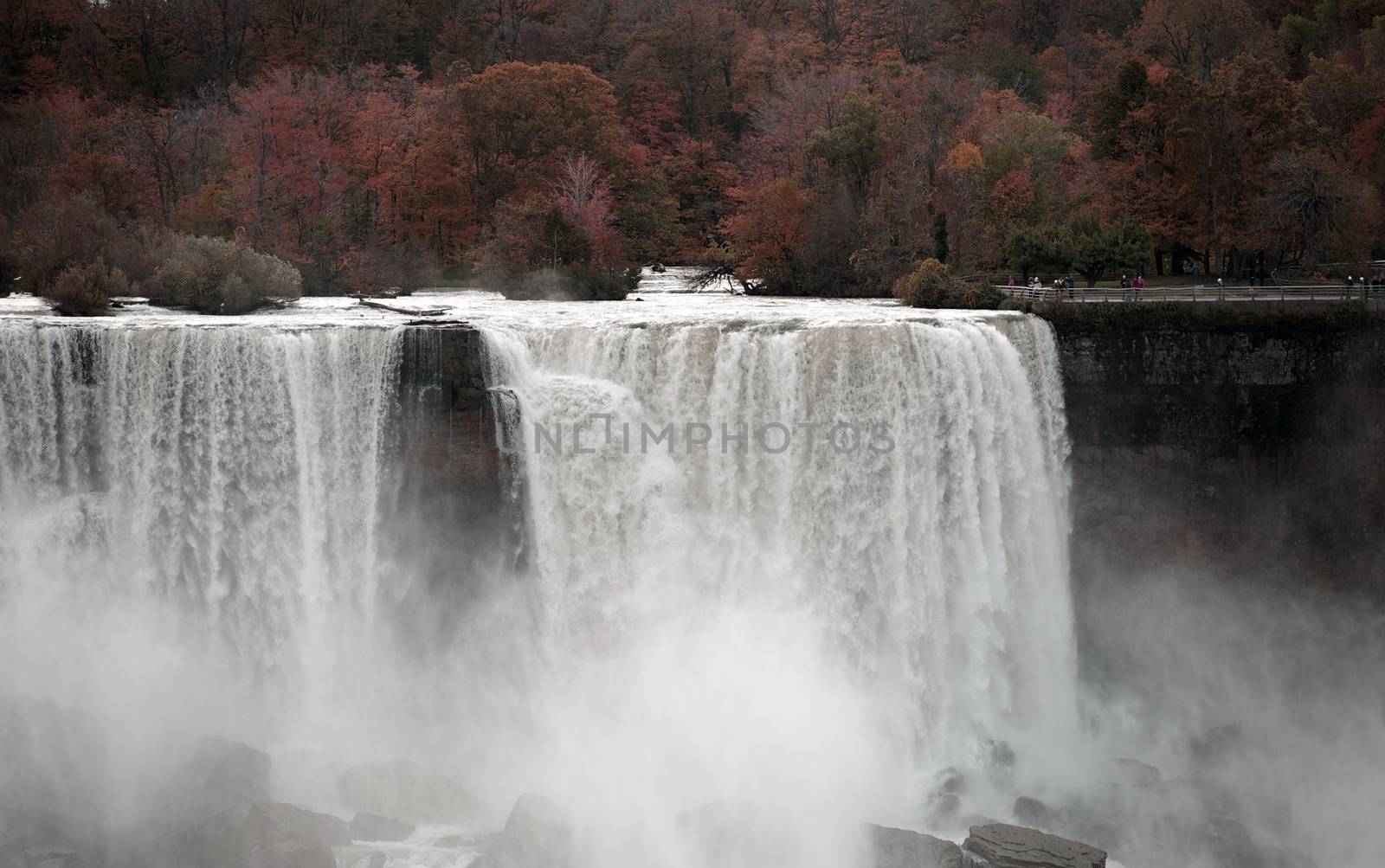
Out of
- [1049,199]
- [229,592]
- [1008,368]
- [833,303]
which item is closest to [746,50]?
[1049,199]

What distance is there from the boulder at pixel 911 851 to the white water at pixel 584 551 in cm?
268

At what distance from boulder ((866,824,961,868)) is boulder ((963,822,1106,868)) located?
0.29m

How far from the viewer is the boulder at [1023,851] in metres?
20.0

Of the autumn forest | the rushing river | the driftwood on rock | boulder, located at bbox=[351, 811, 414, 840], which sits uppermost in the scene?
the autumn forest

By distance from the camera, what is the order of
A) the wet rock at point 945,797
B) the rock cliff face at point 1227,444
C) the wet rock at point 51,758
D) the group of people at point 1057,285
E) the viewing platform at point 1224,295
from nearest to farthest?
the wet rock at point 51,758 < the wet rock at point 945,797 < the rock cliff face at point 1227,444 < the viewing platform at point 1224,295 < the group of people at point 1057,285

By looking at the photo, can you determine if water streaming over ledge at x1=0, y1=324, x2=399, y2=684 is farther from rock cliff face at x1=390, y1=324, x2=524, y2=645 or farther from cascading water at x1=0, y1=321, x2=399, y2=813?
rock cliff face at x1=390, y1=324, x2=524, y2=645

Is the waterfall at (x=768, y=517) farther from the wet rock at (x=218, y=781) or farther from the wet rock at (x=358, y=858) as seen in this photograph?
the wet rock at (x=218, y=781)

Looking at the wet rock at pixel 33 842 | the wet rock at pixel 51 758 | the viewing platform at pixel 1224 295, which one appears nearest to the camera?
the wet rock at pixel 33 842

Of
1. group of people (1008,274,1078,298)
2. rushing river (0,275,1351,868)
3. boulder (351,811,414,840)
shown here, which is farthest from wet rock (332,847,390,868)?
group of people (1008,274,1078,298)

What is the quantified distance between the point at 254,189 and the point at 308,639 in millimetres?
24734

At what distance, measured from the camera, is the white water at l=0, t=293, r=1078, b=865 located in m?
24.0

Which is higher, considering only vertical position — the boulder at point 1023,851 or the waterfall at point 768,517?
the waterfall at point 768,517

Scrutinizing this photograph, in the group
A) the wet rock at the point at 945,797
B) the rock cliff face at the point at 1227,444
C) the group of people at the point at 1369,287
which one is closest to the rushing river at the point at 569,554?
the wet rock at the point at 945,797

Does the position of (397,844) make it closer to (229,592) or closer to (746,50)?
(229,592)
